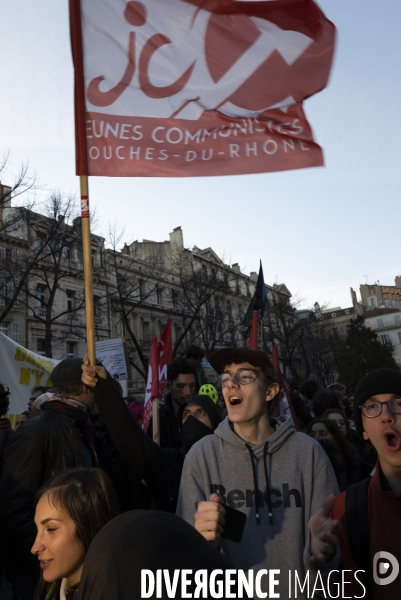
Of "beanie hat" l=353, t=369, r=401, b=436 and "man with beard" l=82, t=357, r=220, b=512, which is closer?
"beanie hat" l=353, t=369, r=401, b=436

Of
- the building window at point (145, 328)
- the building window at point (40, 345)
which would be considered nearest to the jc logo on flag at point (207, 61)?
the building window at point (40, 345)

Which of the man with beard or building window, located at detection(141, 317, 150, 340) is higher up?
building window, located at detection(141, 317, 150, 340)

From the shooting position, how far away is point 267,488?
2281 mm

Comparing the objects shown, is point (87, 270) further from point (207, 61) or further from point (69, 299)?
point (69, 299)

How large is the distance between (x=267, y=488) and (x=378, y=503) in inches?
18.2

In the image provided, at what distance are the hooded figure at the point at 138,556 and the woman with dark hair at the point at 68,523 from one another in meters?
1.12

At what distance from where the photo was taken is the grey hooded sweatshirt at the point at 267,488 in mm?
2158

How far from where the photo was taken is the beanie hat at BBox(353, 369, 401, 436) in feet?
7.72

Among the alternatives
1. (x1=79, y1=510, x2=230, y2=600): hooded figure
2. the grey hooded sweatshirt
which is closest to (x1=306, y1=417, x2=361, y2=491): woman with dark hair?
the grey hooded sweatshirt

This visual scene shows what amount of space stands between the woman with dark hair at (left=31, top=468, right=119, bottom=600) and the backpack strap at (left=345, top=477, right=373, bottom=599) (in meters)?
0.96

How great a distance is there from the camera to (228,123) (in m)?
4.28

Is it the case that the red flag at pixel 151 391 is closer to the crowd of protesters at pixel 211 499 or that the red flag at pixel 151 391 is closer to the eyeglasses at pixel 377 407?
the crowd of protesters at pixel 211 499

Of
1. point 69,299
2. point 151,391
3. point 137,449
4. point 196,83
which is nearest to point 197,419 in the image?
point 137,449

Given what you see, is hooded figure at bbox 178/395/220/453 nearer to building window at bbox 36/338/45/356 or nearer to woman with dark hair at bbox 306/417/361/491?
woman with dark hair at bbox 306/417/361/491
